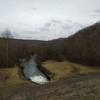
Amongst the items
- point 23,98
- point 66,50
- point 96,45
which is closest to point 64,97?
point 23,98

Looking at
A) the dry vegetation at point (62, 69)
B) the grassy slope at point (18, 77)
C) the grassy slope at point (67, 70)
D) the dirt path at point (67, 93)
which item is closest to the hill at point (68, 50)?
the dry vegetation at point (62, 69)

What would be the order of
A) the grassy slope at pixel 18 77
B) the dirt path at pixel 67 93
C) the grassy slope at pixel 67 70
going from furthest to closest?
the grassy slope at pixel 67 70 < the grassy slope at pixel 18 77 < the dirt path at pixel 67 93

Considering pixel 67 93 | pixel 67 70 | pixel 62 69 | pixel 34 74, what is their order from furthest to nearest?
pixel 34 74 → pixel 62 69 → pixel 67 70 → pixel 67 93

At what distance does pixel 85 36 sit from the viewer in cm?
9612

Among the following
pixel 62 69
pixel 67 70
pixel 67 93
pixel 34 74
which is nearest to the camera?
pixel 67 93

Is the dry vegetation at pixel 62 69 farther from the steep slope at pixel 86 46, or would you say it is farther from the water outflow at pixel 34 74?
the water outflow at pixel 34 74

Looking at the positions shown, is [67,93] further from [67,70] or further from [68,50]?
[68,50]

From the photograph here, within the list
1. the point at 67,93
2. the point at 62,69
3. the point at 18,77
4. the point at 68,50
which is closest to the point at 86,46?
the point at 68,50

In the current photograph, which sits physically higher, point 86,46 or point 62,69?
point 86,46

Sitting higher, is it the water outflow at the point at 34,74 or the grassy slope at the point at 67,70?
the grassy slope at the point at 67,70

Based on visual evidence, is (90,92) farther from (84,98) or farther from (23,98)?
(23,98)

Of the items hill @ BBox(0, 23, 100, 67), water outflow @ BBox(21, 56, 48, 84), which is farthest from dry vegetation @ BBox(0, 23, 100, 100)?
water outflow @ BBox(21, 56, 48, 84)

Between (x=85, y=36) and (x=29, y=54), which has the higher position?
(x=85, y=36)

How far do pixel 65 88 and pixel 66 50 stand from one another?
245ft
